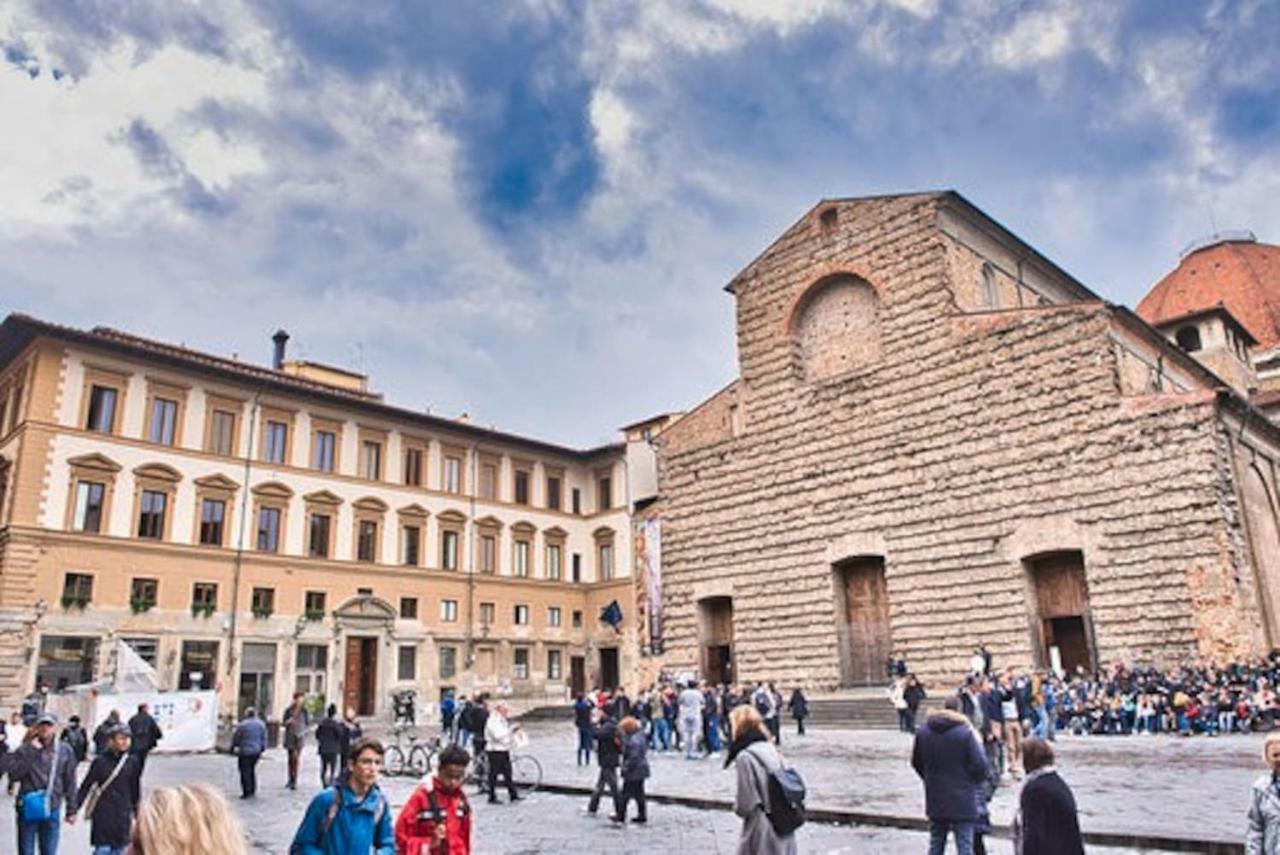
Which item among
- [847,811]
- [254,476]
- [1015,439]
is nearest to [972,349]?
[1015,439]

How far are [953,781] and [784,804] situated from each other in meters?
1.78

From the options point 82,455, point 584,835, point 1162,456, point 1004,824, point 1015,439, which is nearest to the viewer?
point 1004,824

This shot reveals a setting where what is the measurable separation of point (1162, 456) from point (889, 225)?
917 centimetres

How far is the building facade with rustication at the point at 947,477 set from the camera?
20172mm

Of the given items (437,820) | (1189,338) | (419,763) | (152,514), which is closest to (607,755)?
(437,820)

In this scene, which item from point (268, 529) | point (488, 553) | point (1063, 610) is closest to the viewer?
point (1063, 610)

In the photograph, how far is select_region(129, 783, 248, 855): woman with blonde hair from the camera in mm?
2277

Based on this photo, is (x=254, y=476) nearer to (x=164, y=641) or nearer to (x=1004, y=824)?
(x=164, y=641)

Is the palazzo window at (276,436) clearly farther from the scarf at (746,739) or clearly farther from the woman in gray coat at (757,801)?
the woman in gray coat at (757,801)

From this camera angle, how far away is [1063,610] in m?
21.5

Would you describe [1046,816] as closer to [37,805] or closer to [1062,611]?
[37,805]

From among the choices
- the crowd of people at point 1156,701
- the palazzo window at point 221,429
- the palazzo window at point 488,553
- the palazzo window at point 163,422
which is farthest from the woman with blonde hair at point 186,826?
the palazzo window at point 488,553

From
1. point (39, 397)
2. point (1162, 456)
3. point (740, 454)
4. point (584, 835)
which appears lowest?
point (584, 835)

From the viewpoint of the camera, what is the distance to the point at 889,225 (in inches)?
1021
